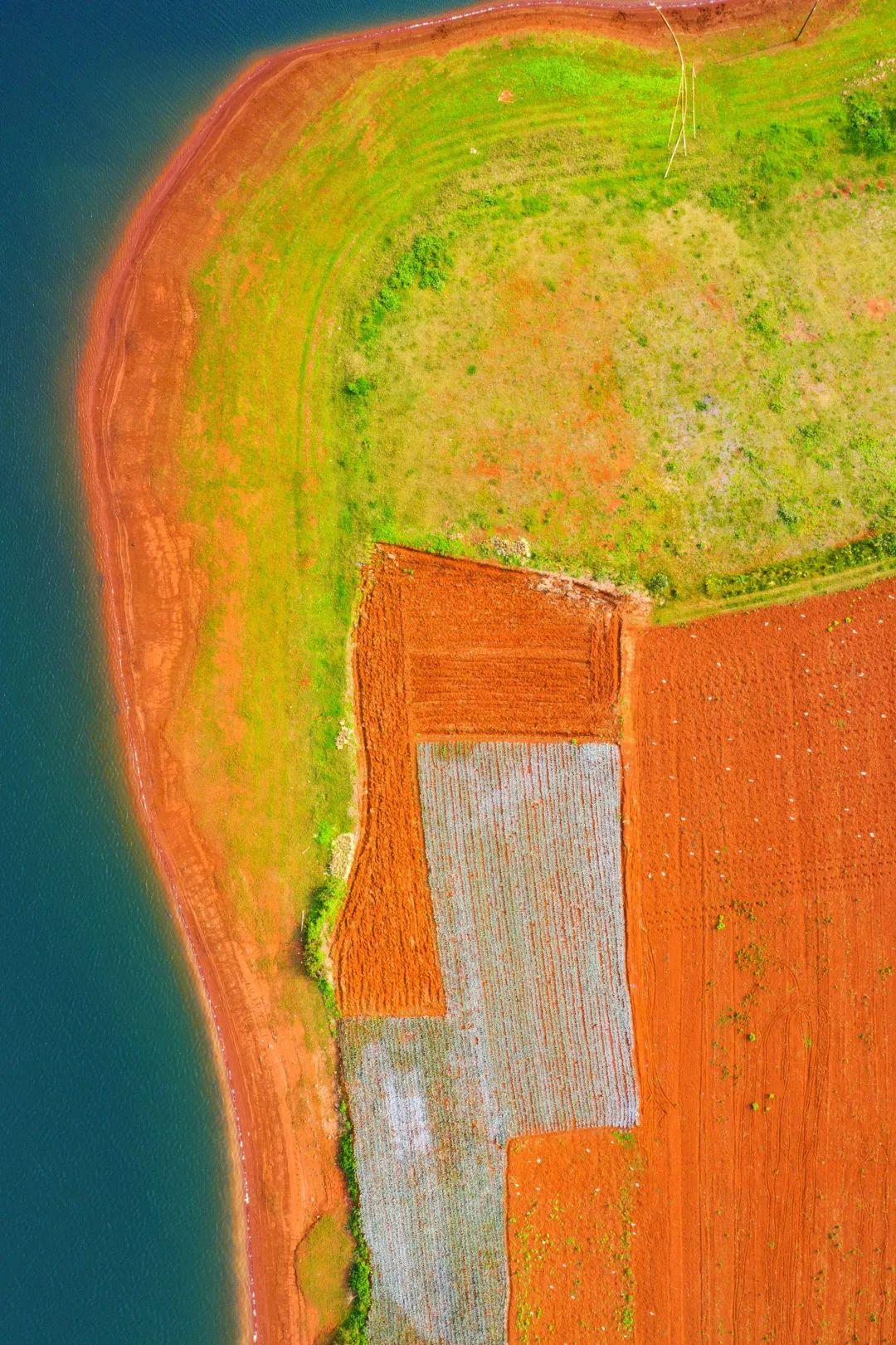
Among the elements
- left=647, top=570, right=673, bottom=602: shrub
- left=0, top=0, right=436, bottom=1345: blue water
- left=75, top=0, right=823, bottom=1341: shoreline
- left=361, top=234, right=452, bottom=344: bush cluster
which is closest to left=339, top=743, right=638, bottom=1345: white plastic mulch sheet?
left=75, top=0, right=823, bottom=1341: shoreline

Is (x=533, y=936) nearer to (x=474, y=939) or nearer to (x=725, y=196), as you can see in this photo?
(x=474, y=939)

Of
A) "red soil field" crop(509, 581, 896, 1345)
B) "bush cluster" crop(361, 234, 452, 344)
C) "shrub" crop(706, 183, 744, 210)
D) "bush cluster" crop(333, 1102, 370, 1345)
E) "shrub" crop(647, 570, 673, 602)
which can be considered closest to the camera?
"bush cluster" crop(333, 1102, 370, 1345)

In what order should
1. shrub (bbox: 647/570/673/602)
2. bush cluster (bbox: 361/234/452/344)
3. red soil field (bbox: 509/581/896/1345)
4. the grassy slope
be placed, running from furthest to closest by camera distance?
bush cluster (bbox: 361/234/452/344) → the grassy slope → shrub (bbox: 647/570/673/602) → red soil field (bbox: 509/581/896/1345)

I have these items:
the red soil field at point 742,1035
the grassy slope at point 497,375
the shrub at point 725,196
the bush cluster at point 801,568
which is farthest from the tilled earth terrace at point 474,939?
the shrub at point 725,196

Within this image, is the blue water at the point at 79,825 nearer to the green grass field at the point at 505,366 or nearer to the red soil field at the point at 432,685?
the green grass field at the point at 505,366

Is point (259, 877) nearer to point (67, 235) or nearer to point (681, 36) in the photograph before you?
point (67, 235)

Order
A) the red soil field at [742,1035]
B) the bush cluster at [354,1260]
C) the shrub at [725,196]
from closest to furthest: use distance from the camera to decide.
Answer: the bush cluster at [354,1260]
the red soil field at [742,1035]
the shrub at [725,196]

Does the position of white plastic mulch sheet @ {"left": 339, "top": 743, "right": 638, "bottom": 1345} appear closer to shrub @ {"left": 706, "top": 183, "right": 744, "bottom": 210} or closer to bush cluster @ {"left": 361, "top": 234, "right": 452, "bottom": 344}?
bush cluster @ {"left": 361, "top": 234, "right": 452, "bottom": 344}
